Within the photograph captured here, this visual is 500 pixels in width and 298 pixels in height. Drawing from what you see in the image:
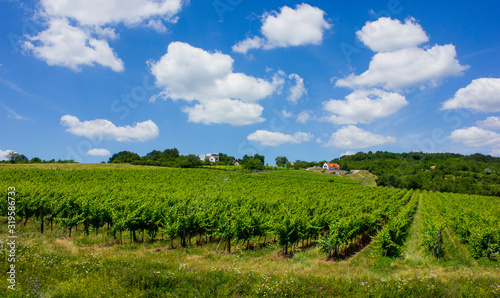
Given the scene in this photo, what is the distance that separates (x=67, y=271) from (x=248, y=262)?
27.6 ft

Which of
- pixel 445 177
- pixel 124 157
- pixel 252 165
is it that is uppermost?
pixel 124 157

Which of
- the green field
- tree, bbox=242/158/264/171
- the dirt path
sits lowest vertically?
the dirt path

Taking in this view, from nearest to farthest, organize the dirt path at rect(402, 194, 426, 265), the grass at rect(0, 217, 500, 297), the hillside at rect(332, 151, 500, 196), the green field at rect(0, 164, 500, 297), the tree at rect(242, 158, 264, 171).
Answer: the grass at rect(0, 217, 500, 297), the green field at rect(0, 164, 500, 297), the dirt path at rect(402, 194, 426, 265), the tree at rect(242, 158, 264, 171), the hillside at rect(332, 151, 500, 196)

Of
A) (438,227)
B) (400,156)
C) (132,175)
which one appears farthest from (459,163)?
(132,175)

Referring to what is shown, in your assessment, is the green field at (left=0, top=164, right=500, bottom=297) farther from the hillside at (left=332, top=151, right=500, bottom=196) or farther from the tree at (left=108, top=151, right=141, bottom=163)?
the tree at (left=108, top=151, right=141, bottom=163)

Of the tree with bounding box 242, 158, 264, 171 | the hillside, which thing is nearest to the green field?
the tree with bounding box 242, 158, 264, 171

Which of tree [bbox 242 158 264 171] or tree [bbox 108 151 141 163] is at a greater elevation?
tree [bbox 108 151 141 163]

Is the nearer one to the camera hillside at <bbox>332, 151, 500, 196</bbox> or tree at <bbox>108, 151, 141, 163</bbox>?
hillside at <bbox>332, 151, 500, 196</bbox>

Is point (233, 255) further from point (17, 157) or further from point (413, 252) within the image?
point (17, 157)

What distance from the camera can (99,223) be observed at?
19.0 m

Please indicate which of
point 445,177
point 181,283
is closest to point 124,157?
point 181,283

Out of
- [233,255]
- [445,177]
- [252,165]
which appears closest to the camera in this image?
[233,255]

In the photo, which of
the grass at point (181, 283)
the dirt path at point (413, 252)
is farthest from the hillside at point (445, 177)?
the grass at point (181, 283)

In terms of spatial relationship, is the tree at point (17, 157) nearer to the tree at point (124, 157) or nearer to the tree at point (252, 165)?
the tree at point (124, 157)
